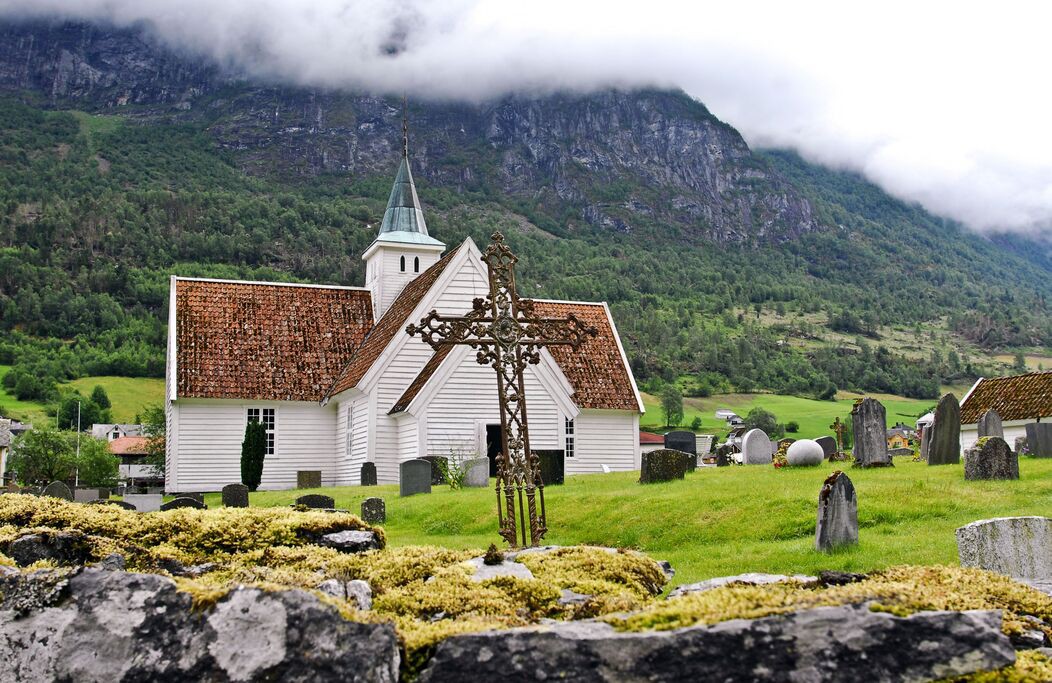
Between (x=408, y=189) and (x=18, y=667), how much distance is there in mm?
41575

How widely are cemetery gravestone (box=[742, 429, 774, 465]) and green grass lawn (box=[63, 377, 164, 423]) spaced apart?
9742cm

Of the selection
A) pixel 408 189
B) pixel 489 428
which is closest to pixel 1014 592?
pixel 489 428

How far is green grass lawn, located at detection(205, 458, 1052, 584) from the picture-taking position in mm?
13406

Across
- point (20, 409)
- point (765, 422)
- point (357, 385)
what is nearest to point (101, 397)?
point (20, 409)

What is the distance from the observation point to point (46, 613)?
6414 millimetres

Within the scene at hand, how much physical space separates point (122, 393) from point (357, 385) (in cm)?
9315

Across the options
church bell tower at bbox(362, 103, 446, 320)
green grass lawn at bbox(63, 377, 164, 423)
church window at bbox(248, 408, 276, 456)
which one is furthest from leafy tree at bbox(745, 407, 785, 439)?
church window at bbox(248, 408, 276, 456)

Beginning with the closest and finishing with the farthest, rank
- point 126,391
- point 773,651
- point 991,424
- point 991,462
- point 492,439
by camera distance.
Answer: point 773,651, point 991,462, point 991,424, point 492,439, point 126,391

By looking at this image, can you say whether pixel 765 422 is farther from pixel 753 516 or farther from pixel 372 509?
pixel 753 516

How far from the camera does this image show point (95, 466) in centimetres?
7406

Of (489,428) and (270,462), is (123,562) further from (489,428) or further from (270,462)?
(270,462)

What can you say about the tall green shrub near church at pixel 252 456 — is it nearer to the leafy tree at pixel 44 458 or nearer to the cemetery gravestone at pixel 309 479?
the cemetery gravestone at pixel 309 479

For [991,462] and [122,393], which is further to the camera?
[122,393]

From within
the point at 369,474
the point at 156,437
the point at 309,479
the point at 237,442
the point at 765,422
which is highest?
the point at 765,422
